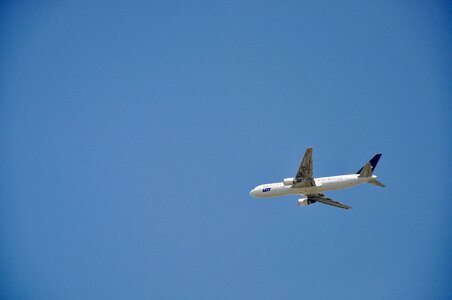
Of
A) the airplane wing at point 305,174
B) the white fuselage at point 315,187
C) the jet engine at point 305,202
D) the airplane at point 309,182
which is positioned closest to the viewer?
the airplane at point 309,182

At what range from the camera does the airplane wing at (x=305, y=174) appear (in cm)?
5388

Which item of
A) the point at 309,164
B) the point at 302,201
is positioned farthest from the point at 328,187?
the point at 302,201

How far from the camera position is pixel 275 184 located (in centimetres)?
5856

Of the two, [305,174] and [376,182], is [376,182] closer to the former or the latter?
[376,182]

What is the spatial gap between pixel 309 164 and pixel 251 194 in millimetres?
9351

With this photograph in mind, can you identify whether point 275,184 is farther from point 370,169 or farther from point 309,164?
point 370,169

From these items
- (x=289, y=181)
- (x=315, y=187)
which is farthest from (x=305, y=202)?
(x=289, y=181)

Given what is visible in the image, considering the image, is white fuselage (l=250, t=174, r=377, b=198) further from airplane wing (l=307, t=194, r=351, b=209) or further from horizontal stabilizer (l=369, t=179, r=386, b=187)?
airplane wing (l=307, t=194, r=351, b=209)

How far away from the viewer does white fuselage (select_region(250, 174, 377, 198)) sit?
2114 inches

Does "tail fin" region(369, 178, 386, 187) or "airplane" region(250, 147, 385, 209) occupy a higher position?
"airplane" region(250, 147, 385, 209)

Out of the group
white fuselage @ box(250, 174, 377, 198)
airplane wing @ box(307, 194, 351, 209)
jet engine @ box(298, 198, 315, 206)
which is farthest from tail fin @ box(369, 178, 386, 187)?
jet engine @ box(298, 198, 315, 206)

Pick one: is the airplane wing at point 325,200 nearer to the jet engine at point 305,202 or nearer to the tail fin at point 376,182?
the jet engine at point 305,202

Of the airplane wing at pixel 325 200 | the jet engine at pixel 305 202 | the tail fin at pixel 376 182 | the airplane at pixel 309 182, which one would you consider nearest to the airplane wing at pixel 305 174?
the airplane at pixel 309 182

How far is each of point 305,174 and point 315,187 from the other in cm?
191
